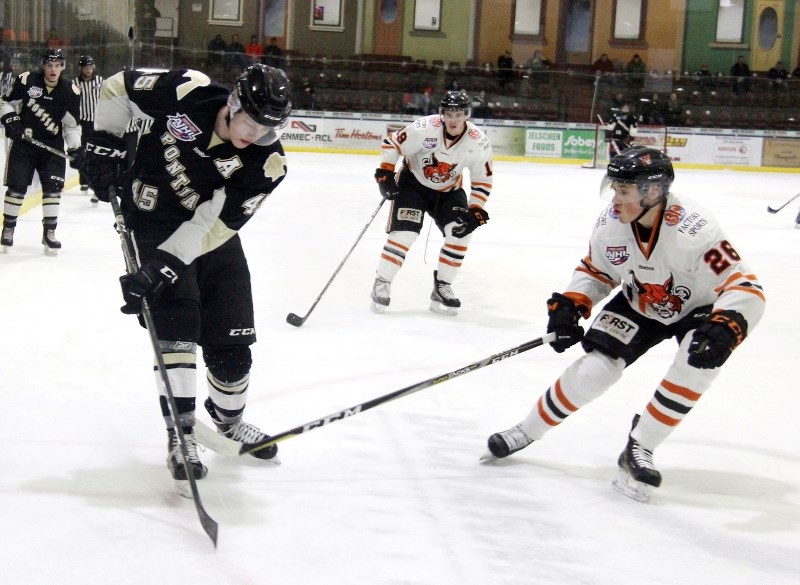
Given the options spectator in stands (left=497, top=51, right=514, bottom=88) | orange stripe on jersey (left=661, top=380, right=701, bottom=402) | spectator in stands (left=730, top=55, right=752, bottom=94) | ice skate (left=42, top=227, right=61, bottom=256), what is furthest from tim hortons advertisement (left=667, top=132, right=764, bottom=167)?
orange stripe on jersey (left=661, top=380, right=701, bottom=402)

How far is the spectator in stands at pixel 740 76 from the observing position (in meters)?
15.6

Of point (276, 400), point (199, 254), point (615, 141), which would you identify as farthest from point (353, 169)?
point (199, 254)

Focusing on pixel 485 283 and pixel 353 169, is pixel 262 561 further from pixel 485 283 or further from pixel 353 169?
pixel 353 169

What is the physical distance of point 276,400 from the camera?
347cm

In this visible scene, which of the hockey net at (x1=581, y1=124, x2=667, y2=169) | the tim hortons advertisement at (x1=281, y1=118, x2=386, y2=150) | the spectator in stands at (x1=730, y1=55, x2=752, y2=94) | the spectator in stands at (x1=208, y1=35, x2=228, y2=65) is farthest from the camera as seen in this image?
the spectator in stands at (x1=730, y1=55, x2=752, y2=94)

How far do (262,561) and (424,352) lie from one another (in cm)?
222

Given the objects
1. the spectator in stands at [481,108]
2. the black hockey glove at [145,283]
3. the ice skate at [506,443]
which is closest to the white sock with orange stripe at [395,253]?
the ice skate at [506,443]

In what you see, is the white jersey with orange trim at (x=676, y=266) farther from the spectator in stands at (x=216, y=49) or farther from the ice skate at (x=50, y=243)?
the spectator in stands at (x=216, y=49)

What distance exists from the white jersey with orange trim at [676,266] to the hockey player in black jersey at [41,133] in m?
4.27

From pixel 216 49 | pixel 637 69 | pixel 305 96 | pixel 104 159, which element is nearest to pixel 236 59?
pixel 216 49

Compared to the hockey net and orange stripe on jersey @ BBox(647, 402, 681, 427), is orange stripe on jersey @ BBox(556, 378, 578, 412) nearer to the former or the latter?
orange stripe on jersey @ BBox(647, 402, 681, 427)

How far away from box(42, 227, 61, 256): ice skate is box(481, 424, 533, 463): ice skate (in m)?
4.04

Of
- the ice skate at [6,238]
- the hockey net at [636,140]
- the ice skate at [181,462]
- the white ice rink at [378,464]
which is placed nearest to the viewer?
the white ice rink at [378,464]

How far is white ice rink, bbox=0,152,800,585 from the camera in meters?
2.23
